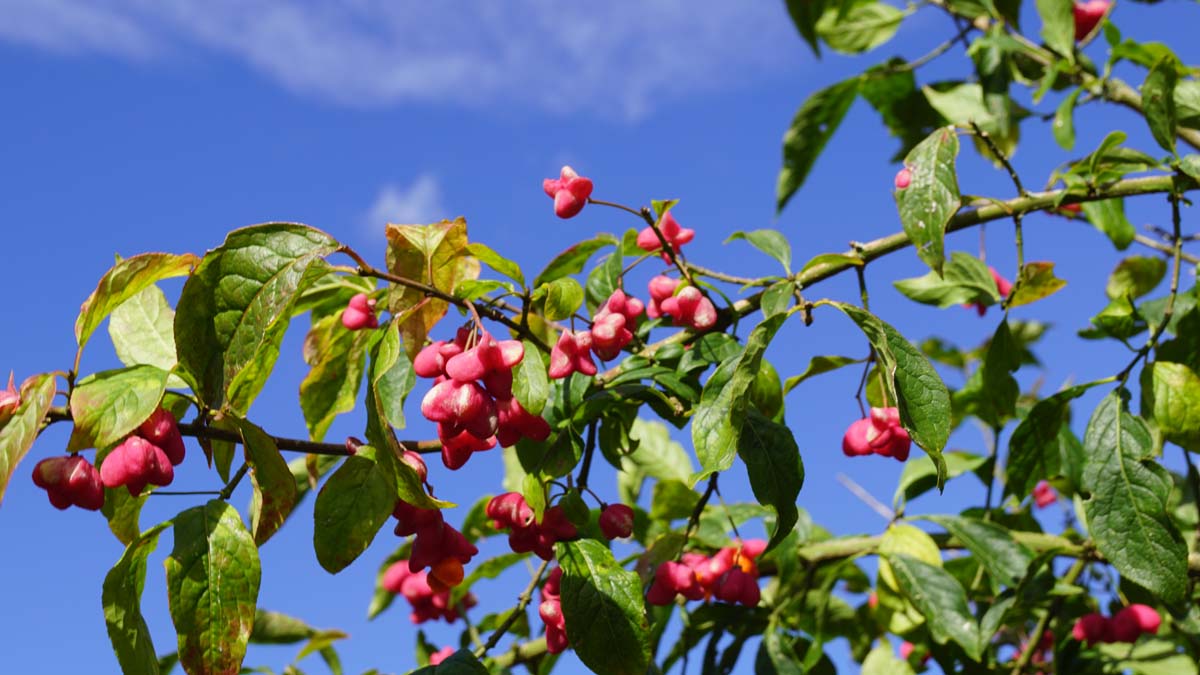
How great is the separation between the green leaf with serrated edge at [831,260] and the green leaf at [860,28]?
5.02ft

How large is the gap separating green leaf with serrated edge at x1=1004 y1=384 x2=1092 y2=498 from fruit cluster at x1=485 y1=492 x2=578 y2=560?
3.22ft

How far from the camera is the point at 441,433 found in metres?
1.33

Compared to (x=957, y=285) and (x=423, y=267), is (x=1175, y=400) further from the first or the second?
(x=423, y=267)

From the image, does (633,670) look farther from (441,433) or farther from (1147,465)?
(1147,465)

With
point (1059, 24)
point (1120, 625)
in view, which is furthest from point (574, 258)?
point (1059, 24)

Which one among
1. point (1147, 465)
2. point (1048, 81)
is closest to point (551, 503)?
point (1147, 465)

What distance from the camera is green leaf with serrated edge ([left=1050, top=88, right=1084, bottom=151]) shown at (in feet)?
8.86

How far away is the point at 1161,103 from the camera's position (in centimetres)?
197

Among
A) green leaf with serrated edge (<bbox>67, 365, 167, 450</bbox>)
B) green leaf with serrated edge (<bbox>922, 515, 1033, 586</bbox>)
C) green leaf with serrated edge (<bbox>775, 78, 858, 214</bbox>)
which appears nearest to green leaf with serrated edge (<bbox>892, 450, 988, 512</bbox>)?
green leaf with serrated edge (<bbox>922, 515, 1033, 586</bbox>)

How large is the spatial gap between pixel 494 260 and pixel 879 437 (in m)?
0.67

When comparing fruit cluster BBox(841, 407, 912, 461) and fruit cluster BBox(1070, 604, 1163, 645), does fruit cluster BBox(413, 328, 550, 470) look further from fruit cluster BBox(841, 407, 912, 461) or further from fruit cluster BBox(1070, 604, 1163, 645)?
fruit cluster BBox(1070, 604, 1163, 645)

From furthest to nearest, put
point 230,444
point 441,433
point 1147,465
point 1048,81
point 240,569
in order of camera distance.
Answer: point 1048,81
point 1147,465
point 230,444
point 441,433
point 240,569

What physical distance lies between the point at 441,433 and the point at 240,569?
0.27 meters

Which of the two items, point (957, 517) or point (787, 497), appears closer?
point (787, 497)
